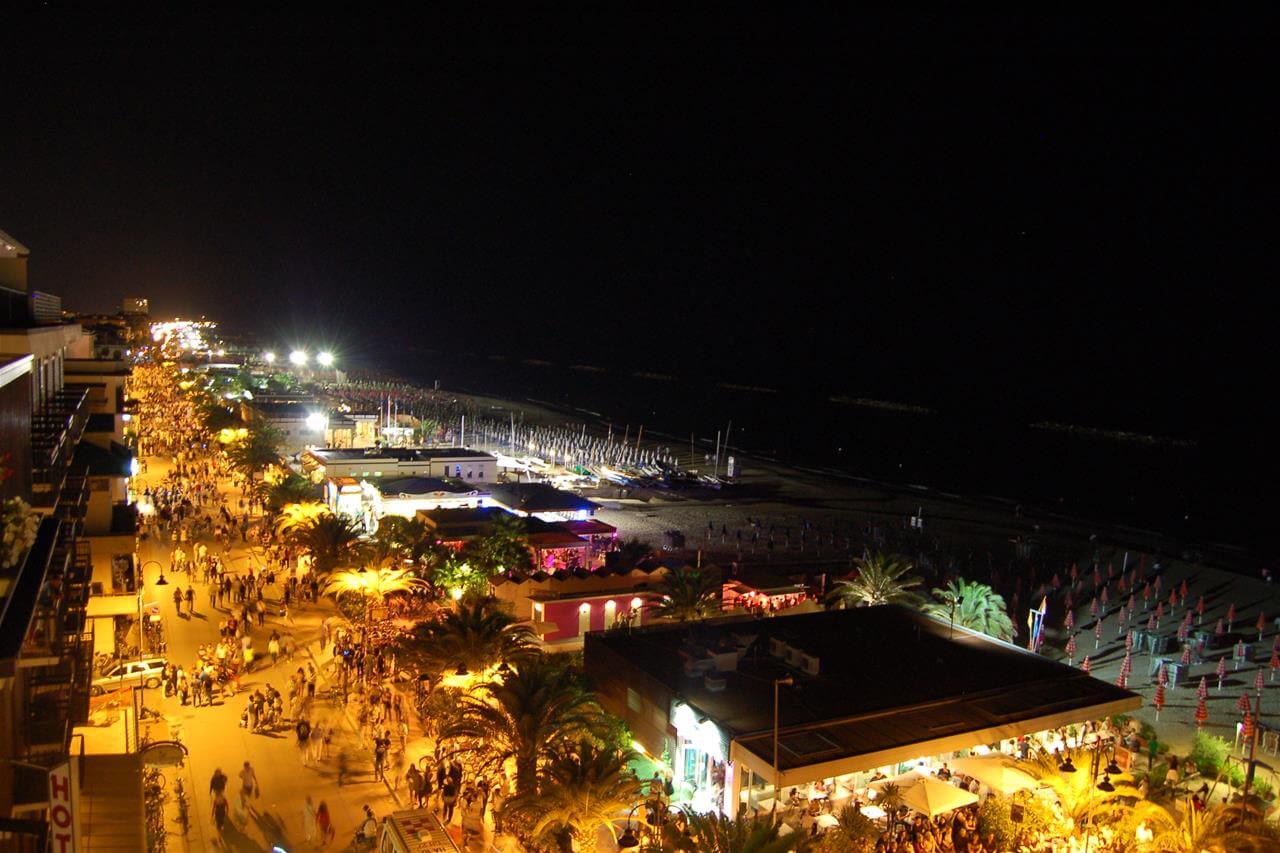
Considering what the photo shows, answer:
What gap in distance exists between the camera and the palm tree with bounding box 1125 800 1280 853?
13.8 meters

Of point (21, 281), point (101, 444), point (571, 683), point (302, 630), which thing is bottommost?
point (302, 630)

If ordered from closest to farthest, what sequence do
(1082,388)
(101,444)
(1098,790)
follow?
(1098,790)
(101,444)
(1082,388)

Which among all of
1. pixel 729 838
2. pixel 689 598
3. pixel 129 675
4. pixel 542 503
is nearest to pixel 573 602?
pixel 689 598

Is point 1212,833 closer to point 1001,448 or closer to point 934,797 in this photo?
point 934,797

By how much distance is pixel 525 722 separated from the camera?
1563 cm

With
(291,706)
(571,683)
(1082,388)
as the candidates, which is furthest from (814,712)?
(1082,388)

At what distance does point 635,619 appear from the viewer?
1051 inches

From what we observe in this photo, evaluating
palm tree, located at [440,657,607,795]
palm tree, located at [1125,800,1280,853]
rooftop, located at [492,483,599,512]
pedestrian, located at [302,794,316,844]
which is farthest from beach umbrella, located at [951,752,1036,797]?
rooftop, located at [492,483,599,512]

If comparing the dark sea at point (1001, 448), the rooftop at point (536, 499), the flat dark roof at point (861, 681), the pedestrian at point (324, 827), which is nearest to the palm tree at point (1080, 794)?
the flat dark roof at point (861, 681)

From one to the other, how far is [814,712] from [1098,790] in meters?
4.79

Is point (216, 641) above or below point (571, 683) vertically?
below

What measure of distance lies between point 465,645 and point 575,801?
577 cm

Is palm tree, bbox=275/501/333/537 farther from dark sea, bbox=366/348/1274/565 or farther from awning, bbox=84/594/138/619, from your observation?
dark sea, bbox=366/348/1274/565

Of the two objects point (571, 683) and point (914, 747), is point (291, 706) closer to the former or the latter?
point (571, 683)
